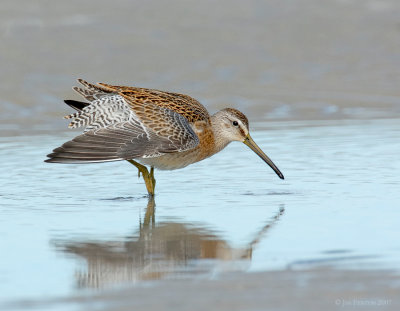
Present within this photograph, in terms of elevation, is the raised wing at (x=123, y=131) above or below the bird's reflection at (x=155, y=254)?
above

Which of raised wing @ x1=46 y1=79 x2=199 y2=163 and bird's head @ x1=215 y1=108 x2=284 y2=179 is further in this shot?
bird's head @ x1=215 y1=108 x2=284 y2=179

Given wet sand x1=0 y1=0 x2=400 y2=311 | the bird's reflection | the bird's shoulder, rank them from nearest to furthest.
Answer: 1. wet sand x1=0 y1=0 x2=400 y2=311
2. the bird's reflection
3. the bird's shoulder

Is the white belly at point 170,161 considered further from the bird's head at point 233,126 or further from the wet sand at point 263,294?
the wet sand at point 263,294

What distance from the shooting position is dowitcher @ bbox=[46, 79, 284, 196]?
761 centimetres

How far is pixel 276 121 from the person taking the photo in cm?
1200

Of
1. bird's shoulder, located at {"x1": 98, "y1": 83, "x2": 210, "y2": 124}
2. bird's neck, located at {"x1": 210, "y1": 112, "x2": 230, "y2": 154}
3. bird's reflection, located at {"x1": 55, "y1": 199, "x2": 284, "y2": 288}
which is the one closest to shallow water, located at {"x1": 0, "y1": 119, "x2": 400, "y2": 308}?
bird's reflection, located at {"x1": 55, "y1": 199, "x2": 284, "y2": 288}

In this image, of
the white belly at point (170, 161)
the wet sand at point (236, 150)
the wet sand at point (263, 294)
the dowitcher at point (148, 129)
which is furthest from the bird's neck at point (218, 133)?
the wet sand at point (263, 294)

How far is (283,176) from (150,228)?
202 centimetres

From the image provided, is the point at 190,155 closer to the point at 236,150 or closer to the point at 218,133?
the point at 218,133

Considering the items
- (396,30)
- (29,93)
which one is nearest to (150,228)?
(29,93)

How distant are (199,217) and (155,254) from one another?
1.09 metres

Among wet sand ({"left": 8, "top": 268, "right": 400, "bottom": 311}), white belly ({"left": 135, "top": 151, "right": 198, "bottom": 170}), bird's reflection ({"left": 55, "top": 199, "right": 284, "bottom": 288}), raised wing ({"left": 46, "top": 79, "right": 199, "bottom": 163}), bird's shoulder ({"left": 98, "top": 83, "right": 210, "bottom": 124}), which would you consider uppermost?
bird's shoulder ({"left": 98, "top": 83, "right": 210, "bottom": 124})

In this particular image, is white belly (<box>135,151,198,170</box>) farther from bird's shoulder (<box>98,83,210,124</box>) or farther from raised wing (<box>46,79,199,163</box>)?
bird's shoulder (<box>98,83,210,124</box>)

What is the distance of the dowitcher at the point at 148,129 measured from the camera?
7613 mm
